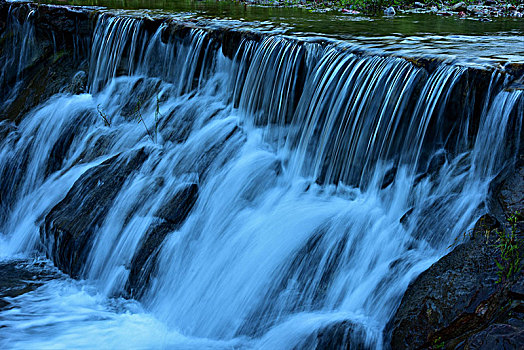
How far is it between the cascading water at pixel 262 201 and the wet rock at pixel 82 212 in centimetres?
2

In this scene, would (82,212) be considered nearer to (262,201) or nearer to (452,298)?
(262,201)

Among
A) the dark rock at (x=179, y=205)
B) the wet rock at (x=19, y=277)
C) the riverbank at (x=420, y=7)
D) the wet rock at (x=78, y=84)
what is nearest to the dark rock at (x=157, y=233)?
the dark rock at (x=179, y=205)

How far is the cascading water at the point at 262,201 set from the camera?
425 centimetres

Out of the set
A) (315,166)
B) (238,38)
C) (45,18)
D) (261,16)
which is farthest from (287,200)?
(45,18)

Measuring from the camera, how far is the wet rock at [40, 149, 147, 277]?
228 inches

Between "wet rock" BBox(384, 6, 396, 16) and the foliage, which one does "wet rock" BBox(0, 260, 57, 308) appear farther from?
"wet rock" BBox(384, 6, 396, 16)

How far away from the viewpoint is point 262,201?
532cm

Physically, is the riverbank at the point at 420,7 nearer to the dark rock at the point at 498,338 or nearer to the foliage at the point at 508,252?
the foliage at the point at 508,252

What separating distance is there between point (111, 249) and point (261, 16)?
490 centimetres

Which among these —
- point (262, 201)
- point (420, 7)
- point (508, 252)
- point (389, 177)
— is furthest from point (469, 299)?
point (420, 7)

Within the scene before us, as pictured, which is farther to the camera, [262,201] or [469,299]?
[262,201]

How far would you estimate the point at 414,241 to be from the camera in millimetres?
4219

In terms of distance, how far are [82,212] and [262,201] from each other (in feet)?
6.67

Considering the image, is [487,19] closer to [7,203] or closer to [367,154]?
[367,154]
